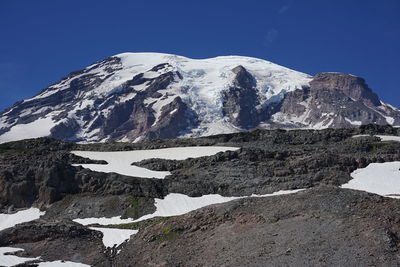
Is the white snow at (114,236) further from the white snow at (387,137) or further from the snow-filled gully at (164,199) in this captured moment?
the white snow at (387,137)

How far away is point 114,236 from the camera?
176 feet

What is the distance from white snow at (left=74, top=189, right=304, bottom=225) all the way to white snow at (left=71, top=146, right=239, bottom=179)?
11.5m

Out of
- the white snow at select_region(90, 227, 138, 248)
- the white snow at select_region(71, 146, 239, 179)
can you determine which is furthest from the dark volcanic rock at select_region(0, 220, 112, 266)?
the white snow at select_region(71, 146, 239, 179)

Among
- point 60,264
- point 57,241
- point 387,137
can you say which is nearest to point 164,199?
point 57,241

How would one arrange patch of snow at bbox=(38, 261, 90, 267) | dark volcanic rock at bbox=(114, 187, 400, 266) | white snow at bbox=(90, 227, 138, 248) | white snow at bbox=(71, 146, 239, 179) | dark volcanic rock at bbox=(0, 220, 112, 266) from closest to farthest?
dark volcanic rock at bbox=(114, 187, 400, 266) < patch of snow at bbox=(38, 261, 90, 267) < dark volcanic rock at bbox=(0, 220, 112, 266) < white snow at bbox=(90, 227, 138, 248) < white snow at bbox=(71, 146, 239, 179)

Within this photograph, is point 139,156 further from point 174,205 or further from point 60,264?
point 60,264

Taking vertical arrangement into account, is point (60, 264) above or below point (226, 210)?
below

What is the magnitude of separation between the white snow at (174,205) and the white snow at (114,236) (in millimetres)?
8358

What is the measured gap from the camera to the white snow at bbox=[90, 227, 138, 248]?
170 ft

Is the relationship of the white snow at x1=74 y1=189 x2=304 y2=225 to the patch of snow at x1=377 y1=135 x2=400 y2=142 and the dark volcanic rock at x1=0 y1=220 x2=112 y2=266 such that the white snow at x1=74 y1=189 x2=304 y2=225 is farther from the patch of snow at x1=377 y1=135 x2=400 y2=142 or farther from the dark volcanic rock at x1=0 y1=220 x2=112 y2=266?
the patch of snow at x1=377 y1=135 x2=400 y2=142

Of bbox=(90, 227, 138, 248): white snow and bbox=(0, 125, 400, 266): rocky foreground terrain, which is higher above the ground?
bbox=(0, 125, 400, 266): rocky foreground terrain

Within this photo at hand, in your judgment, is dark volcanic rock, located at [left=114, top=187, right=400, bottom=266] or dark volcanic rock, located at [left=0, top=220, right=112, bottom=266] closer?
dark volcanic rock, located at [left=114, top=187, right=400, bottom=266]

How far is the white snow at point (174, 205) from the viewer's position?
65.8 meters

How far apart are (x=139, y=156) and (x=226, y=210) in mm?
53296
